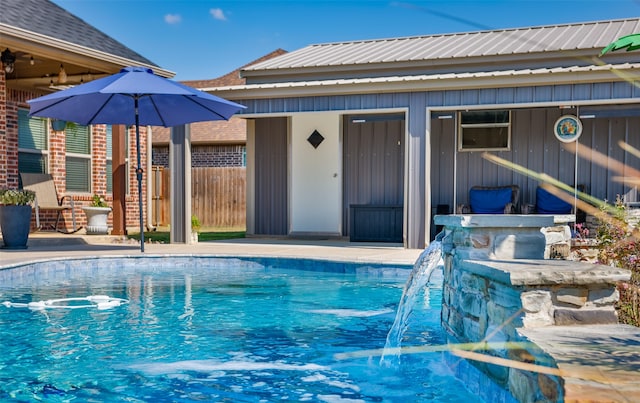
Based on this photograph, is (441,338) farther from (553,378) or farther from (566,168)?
(566,168)

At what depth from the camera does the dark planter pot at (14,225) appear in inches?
363

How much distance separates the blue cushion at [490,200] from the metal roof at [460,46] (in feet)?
8.02

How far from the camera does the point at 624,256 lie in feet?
13.8

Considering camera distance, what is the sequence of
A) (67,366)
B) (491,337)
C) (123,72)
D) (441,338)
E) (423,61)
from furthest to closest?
(423,61) < (123,72) < (441,338) < (67,366) < (491,337)

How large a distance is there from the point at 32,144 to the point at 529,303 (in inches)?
440

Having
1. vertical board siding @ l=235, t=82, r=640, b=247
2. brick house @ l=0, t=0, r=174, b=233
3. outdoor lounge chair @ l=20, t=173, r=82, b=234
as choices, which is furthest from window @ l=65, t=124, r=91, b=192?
vertical board siding @ l=235, t=82, r=640, b=247

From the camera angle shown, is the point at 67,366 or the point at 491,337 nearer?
A: the point at 491,337

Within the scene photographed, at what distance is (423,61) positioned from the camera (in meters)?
12.0

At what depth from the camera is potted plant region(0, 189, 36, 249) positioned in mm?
9211

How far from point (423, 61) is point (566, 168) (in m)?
3.22

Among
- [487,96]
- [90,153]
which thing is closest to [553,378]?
[487,96]

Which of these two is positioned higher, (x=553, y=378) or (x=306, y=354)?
(x=553, y=378)

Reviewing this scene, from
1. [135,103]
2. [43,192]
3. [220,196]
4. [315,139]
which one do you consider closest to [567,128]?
[315,139]

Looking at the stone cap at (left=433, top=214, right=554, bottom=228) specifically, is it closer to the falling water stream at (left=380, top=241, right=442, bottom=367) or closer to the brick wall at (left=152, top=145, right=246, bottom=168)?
the falling water stream at (left=380, top=241, right=442, bottom=367)
